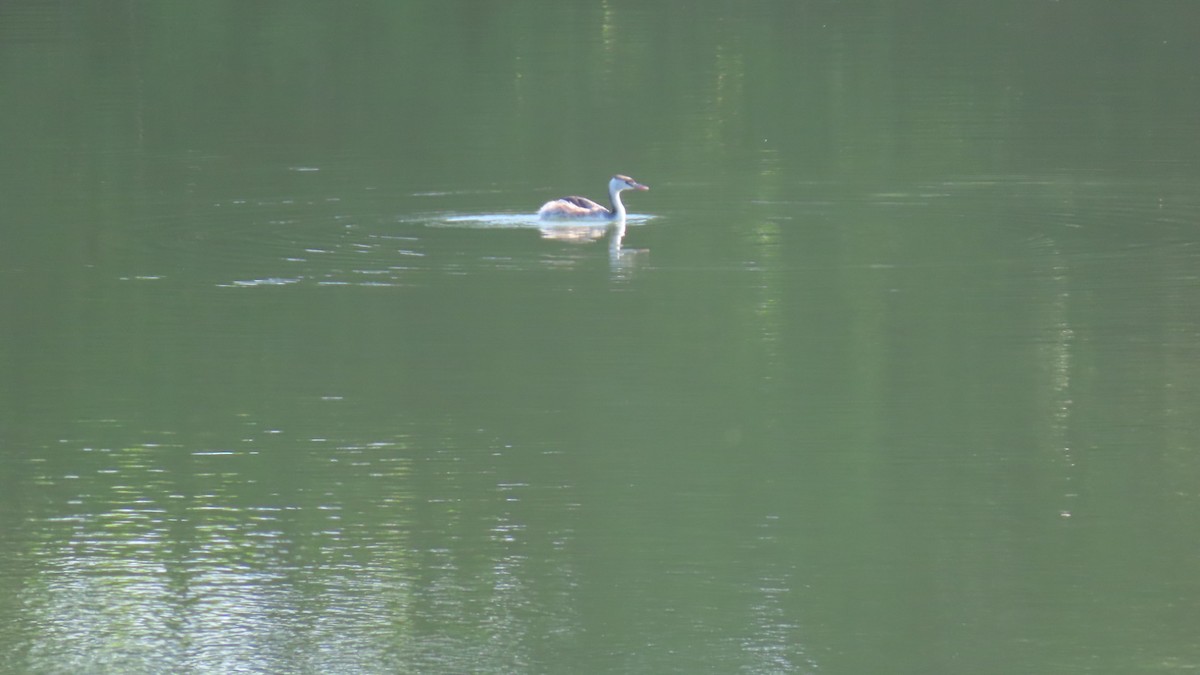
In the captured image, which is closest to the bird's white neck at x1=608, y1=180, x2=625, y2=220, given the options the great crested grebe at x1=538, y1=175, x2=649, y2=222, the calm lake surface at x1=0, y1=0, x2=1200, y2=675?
the great crested grebe at x1=538, y1=175, x2=649, y2=222

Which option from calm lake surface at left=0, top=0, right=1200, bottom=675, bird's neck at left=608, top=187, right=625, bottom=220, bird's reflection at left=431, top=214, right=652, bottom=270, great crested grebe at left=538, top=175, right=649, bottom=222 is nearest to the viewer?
calm lake surface at left=0, top=0, right=1200, bottom=675

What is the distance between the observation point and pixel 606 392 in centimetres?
1385

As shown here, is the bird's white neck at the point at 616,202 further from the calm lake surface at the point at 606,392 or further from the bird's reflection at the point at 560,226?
the calm lake surface at the point at 606,392

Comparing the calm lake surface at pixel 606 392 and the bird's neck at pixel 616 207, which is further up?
the bird's neck at pixel 616 207

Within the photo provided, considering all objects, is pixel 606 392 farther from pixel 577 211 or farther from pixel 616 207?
pixel 616 207

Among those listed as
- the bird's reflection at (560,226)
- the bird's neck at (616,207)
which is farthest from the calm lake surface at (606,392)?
the bird's neck at (616,207)

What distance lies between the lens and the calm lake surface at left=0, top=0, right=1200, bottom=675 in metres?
9.52

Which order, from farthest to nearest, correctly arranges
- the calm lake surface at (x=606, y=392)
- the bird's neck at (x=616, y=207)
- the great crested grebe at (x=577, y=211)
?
1. the bird's neck at (x=616, y=207)
2. the great crested grebe at (x=577, y=211)
3. the calm lake surface at (x=606, y=392)

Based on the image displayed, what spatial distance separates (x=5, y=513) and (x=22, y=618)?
1.83 metres

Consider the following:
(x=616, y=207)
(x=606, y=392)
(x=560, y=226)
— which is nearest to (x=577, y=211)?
(x=560, y=226)

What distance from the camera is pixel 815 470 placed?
11898 mm

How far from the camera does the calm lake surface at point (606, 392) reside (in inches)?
375

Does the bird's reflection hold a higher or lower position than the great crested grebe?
lower

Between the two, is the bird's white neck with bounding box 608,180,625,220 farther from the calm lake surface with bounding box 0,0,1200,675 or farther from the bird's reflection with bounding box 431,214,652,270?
the calm lake surface with bounding box 0,0,1200,675
